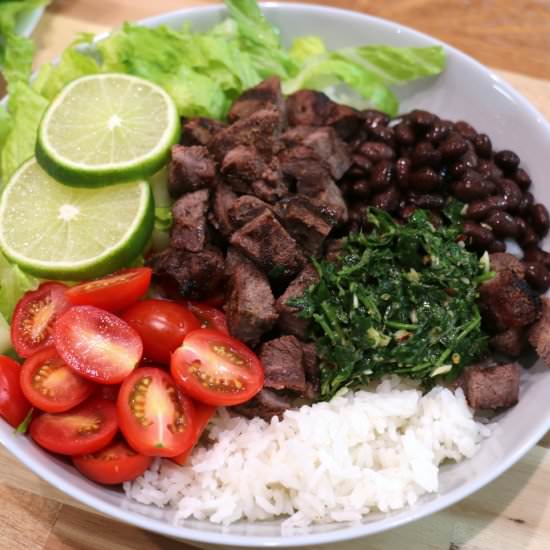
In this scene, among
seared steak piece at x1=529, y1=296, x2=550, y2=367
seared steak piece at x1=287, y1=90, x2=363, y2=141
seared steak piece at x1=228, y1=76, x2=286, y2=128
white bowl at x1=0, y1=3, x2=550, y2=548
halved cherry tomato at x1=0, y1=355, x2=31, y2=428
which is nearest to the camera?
white bowl at x1=0, y1=3, x2=550, y2=548

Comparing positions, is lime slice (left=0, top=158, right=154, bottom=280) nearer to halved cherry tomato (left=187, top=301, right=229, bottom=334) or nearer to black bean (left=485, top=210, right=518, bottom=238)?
halved cherry tomato (left=187, top=301, right=229, bottom=334)

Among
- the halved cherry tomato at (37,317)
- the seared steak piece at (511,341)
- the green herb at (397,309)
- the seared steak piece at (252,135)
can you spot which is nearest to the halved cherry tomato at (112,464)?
the halved cherry tomato at (37,317)

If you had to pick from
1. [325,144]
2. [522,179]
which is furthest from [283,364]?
[522,179]

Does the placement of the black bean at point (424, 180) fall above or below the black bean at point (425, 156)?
below

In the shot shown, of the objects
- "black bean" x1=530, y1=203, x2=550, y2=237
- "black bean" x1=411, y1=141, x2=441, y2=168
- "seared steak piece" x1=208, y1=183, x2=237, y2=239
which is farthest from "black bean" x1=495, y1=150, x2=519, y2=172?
"seared steak piece" x1=208, y1=183, x2=237, y2=239

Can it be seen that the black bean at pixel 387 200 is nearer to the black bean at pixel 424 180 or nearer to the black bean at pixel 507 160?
the black bean at pixel 424 180

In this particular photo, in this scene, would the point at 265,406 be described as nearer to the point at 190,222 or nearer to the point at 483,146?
the point at 190,222

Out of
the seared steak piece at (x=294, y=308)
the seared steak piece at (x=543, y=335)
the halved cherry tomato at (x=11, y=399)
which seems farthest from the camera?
the seared steak piece at (x=294, y=308)
